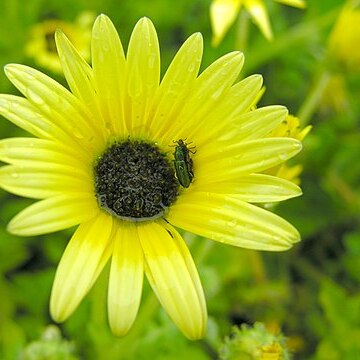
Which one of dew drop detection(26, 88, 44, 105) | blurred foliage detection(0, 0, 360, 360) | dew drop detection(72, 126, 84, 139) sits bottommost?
blurred foliage detection(0, 0, 360, 360)

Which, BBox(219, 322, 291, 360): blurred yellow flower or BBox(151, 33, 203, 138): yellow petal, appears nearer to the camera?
BBox(151, 33, 203, 138): yellow petal

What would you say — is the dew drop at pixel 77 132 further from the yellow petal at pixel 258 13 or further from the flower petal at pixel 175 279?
the yellow petal at pixel 258 13

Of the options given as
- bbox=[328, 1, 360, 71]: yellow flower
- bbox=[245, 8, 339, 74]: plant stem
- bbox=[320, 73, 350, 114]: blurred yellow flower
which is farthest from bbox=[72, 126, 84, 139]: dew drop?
bbox=[320, 73, 350, 114]: blurred yellow flower

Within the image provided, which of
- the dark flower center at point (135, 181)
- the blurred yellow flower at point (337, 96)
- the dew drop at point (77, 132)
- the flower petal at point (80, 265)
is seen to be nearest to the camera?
the flower petal at point (80, 265)

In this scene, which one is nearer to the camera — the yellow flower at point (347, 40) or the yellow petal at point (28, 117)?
the yellow petal at point (28, 117)

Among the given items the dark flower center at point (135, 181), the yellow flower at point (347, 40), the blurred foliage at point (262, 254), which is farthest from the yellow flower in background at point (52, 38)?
the dark flower center at point (135, 181)

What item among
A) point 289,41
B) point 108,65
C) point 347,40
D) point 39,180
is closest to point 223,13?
point 347,40

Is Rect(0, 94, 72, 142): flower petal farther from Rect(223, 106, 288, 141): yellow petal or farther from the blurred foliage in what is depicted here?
the blurred foliage
